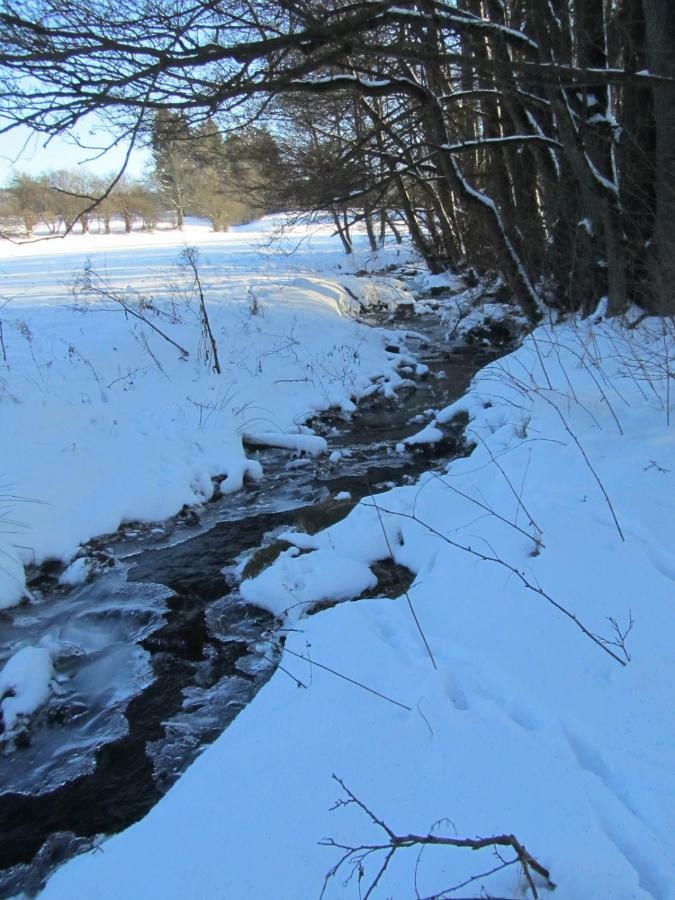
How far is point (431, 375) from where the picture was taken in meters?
9.61

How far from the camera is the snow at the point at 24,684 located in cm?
326

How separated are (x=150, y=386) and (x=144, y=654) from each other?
16.2 feet

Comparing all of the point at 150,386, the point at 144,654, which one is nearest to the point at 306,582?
the point at 144,654

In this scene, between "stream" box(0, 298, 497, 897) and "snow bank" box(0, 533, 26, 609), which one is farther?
"snow bank" box(0, 533, 26, 609)

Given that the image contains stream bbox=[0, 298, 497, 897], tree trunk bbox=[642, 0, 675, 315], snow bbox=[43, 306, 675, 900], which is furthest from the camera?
tree trunk bbox=[642, 0, 675, 315]

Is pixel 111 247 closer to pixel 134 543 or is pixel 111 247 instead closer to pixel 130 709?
pixel 134 543

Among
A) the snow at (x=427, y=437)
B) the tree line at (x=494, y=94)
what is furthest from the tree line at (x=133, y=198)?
the snow at (x=427, y=437)

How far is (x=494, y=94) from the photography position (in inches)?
311

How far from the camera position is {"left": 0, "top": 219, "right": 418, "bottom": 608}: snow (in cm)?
551

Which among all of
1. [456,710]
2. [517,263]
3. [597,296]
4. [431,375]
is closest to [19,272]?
[431,375]

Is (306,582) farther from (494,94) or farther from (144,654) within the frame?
(494,94)

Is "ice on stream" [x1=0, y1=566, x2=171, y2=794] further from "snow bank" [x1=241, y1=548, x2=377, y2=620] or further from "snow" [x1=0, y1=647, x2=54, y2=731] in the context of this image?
"snow bank" [x1=241, y1=548, x2=377, y2=620]

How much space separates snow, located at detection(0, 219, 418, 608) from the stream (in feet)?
1.20

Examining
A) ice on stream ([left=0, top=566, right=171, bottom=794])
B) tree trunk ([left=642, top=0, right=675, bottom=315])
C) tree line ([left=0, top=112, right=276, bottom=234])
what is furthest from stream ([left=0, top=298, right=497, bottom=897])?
tree line ([left=0, top=112, right=276, bottom=234])
